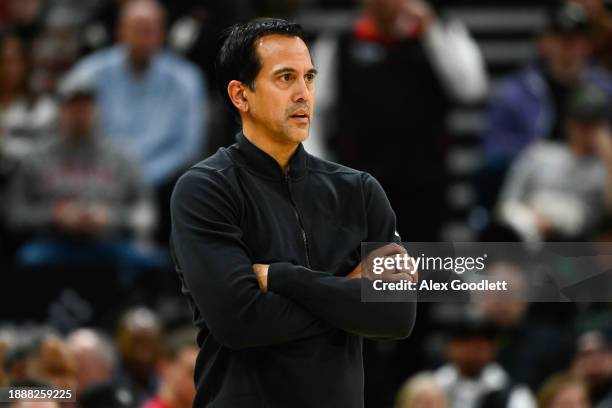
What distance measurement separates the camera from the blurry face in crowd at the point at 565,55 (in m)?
9.18

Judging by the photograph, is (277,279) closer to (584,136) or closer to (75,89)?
(584,136)

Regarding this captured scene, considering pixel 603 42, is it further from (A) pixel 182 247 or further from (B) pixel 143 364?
(A) pixel 182 247

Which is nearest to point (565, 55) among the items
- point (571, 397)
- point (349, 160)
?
point (349, 160)

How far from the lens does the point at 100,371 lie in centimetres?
636

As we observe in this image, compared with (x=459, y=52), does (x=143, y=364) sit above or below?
below

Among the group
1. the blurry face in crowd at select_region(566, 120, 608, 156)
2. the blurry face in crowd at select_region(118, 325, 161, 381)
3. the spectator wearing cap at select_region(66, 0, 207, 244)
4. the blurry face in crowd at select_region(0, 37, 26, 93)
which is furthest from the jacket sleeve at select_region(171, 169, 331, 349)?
the blurry face in crowd at select_region(0, 37, 26, 93)

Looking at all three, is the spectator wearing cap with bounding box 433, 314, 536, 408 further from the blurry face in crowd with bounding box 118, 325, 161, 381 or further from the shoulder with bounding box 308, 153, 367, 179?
the shoulder with bounding box 308, 153, 367, 179

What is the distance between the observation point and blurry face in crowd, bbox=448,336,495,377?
7.11 m

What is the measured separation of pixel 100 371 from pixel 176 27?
13.5ft

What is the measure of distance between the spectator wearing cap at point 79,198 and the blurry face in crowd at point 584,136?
8.91 feet

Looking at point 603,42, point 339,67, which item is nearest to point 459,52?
point 339,67

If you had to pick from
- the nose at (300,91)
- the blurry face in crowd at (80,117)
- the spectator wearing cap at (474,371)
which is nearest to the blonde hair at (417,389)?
the spectator wearing cap at (474,371)

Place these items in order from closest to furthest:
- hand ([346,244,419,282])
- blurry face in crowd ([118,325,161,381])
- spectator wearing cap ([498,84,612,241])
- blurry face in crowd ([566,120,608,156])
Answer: hand ([346,244,419,282])
blurry face in crowd ([118,325,161,381])
spectator wearing cap ([498,84,612,241])
blurry face in crowd ([566,120,608,156])

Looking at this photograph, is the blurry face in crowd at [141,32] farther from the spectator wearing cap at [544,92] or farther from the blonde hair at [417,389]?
the blonde hair at [417,389]
